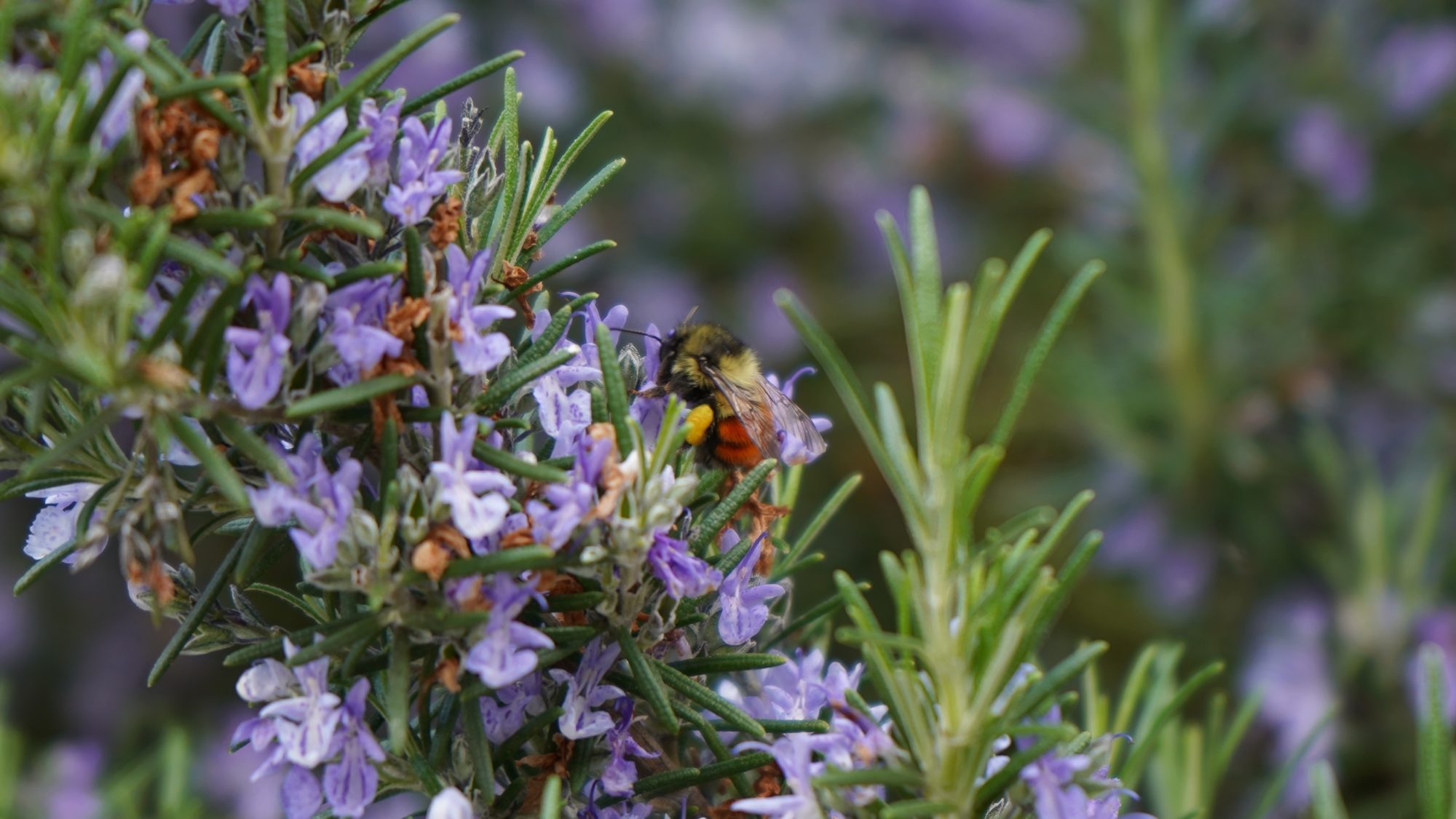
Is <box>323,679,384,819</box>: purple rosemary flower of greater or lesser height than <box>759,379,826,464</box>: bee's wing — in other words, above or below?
below

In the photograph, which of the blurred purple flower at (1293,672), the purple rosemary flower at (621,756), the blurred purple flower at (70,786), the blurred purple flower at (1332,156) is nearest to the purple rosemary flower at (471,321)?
the purple rosemary flower at (621,756)

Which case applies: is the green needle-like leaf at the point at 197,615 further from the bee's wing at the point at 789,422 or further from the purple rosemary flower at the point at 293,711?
the bee's wing at the point at 789,422

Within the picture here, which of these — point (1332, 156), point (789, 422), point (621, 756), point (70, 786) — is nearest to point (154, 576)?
point (621, 756)

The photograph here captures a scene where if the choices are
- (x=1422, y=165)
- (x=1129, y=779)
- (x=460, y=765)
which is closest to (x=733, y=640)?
(x=460, y=765)

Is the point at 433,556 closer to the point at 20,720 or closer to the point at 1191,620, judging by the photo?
the point at 1191,620

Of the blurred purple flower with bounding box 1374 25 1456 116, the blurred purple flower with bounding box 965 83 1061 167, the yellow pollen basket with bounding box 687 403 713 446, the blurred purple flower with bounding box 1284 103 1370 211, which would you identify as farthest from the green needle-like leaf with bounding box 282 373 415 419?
the blurred purple flower with bounding box 965 83 1061 167

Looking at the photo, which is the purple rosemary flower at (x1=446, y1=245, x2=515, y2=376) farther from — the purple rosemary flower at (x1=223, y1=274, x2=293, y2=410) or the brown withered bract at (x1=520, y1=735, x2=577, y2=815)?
the brown withered bract at (x1=520, y1=735, x2=577, y2=815)
